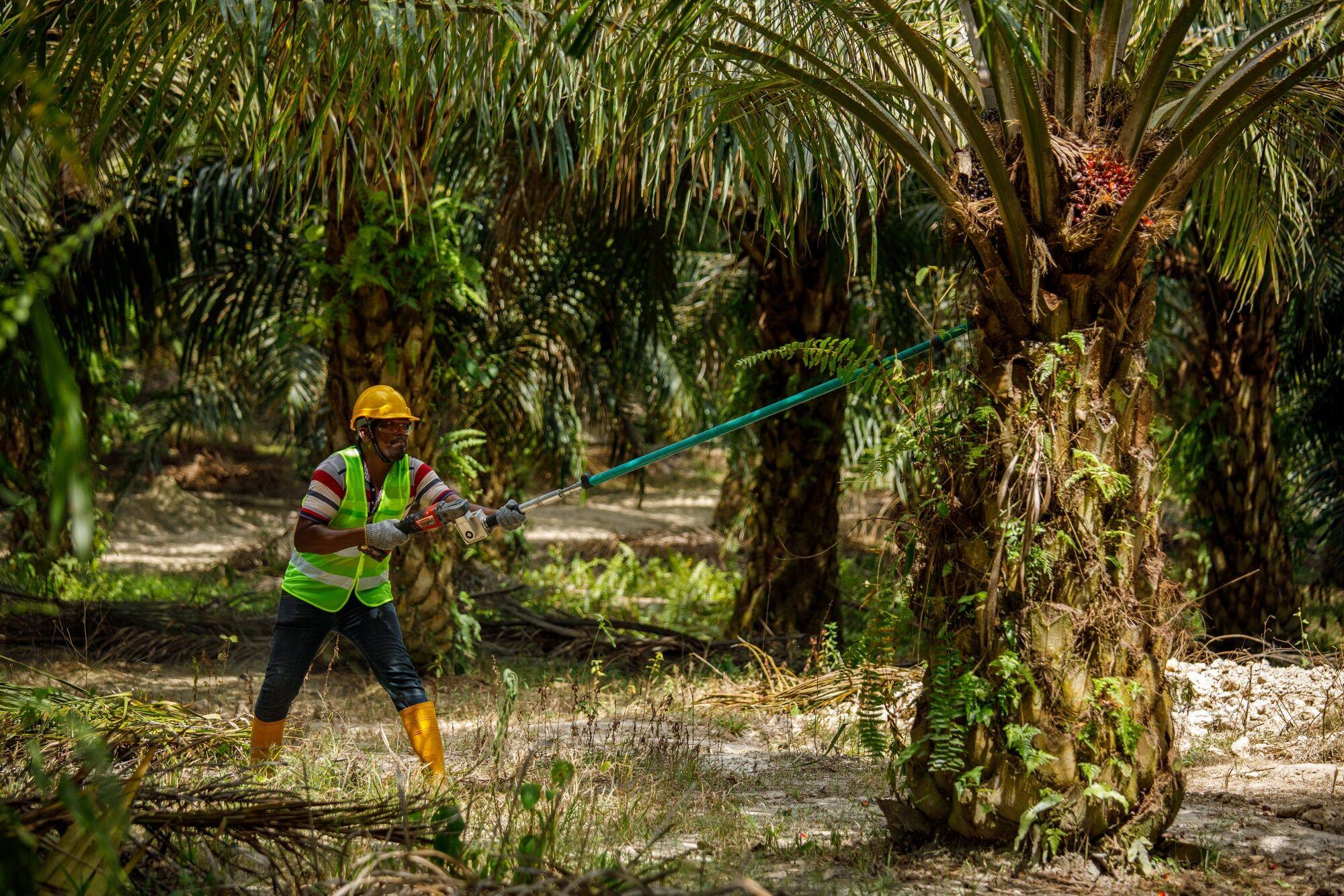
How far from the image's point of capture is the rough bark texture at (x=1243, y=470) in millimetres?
8320

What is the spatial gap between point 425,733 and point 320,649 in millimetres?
514

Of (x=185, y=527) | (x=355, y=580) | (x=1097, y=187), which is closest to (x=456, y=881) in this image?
(x=355, y=580)

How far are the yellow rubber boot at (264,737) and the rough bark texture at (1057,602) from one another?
2.49 metres

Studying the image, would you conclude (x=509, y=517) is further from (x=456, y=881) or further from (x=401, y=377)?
(x=401, y=377)

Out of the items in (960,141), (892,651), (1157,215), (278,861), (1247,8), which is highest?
(1247,8)

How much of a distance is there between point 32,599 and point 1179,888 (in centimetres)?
672

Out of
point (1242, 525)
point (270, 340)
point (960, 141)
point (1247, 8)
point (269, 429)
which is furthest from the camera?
point (269, 429)

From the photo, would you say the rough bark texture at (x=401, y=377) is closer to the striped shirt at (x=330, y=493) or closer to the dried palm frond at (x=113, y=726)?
the dried palm frond at (x=113, y=726)

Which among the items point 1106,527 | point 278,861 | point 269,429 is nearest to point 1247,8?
point 1106,527

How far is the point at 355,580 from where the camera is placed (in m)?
4.69

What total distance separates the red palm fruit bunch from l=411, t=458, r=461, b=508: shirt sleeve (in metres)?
2.68

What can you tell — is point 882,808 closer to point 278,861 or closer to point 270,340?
point 278,861

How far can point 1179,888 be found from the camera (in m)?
3.42

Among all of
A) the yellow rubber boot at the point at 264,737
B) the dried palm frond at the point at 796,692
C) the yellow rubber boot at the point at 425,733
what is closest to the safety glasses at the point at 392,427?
the yellow rubber boot at the point at 425,733
